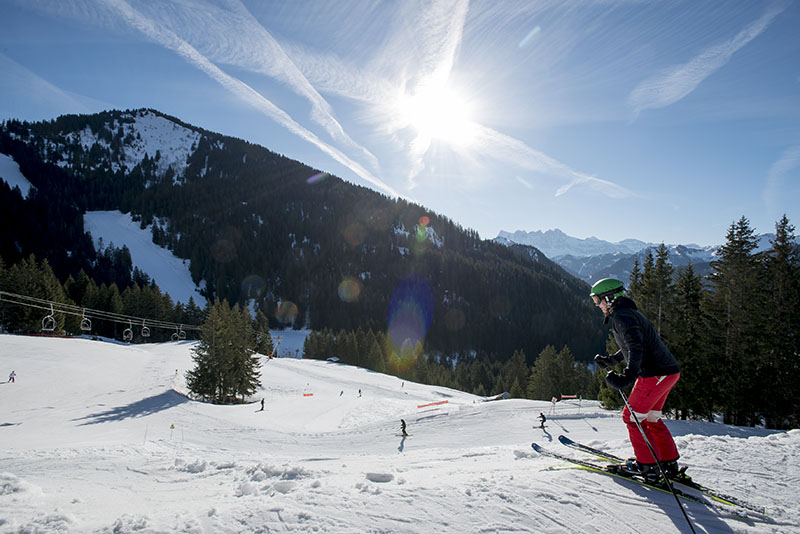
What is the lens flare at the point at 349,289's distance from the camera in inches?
5384

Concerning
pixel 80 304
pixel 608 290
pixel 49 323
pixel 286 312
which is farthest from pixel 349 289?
pixel 608 290

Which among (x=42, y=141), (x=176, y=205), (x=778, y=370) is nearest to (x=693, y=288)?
(x=778, y=370)

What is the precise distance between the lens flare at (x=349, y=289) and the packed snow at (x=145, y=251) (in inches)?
1968

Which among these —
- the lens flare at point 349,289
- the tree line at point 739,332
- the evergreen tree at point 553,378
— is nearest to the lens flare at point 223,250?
the lens flare at point 349,289

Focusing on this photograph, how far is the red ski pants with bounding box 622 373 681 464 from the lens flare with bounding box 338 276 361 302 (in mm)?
131932

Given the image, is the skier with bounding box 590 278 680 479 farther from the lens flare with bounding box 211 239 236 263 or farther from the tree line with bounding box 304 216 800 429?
the lens flare with bounding box 211 239 236 263

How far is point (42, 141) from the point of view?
196m

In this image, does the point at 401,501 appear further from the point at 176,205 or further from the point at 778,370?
the point at 176,205

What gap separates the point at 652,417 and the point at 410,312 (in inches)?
5637

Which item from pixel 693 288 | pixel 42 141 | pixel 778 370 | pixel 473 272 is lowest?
pixel 778 370

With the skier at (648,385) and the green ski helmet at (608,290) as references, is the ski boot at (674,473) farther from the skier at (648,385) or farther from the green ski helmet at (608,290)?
the green ski helmet at (608,290)

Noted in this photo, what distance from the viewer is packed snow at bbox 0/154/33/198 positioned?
494 ft

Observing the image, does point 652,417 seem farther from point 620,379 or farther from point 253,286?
point 253,286

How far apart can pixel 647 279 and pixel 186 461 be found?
1054 inches
